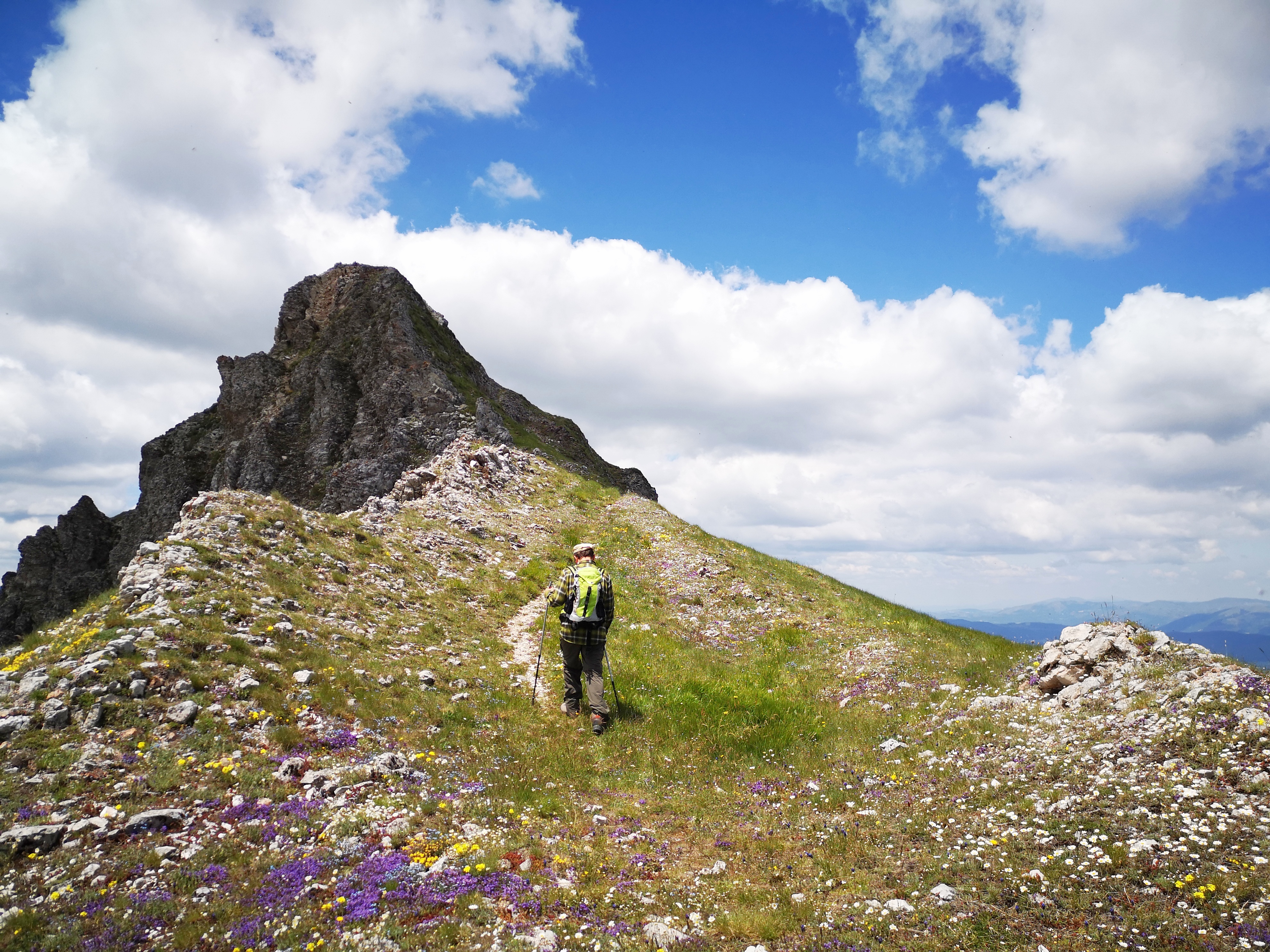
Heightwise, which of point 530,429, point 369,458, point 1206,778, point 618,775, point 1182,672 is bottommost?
point 618,775

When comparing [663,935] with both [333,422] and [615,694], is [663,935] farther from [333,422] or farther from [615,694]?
[333,422]

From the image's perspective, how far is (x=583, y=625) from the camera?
608 inches

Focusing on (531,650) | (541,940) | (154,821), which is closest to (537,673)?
(531,650)

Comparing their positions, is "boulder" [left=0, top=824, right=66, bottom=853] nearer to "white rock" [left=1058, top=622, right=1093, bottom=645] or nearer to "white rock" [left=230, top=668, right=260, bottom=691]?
"white rock" [left=230, top=668, right=260, bottom=691]

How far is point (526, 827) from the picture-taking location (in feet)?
32.2

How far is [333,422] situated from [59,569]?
50.4 meters

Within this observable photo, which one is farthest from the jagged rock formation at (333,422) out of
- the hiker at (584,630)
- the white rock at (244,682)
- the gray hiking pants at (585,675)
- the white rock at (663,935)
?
the white rock at (663,935)

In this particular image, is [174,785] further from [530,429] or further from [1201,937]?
[530,429]

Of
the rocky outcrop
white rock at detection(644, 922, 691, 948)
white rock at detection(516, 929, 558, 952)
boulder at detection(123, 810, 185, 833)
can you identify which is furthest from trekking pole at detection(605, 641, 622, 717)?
the rocky outcrop

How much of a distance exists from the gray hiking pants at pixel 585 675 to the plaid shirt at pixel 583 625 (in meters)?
0.14

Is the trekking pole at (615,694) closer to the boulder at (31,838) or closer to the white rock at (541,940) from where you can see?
the white rock at (541,940)

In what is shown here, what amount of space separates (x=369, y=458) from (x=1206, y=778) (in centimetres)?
4844

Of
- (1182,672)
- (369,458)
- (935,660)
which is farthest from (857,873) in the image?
(369,458)

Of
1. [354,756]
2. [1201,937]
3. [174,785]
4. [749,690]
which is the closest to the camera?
[1201,937]
